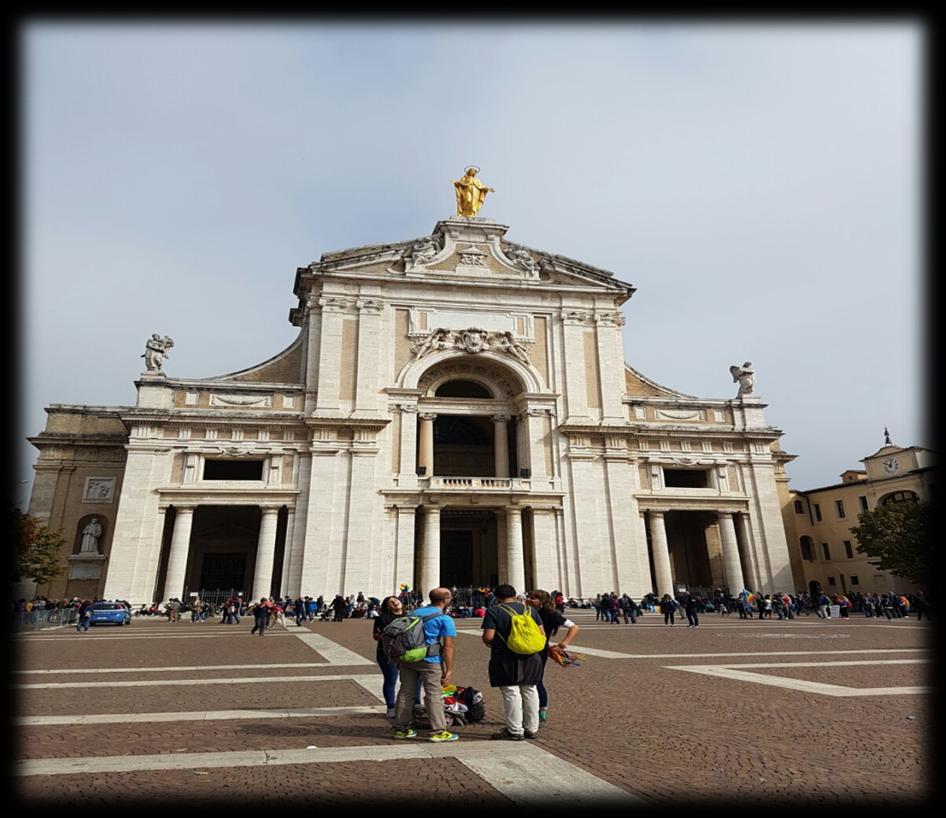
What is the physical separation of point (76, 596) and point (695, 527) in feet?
124

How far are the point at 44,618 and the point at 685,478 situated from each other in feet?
118

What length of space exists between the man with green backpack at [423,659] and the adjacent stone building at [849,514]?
39.7 meters

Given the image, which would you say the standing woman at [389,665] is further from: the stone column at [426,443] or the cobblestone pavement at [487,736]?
the stone column at [426,443]

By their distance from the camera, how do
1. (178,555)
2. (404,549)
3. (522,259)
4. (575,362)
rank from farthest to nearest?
(522,259) < (575,362) < (404,549) < (178,555)

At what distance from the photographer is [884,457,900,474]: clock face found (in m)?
44.1

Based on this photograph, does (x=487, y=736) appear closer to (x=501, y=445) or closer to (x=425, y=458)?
(x=425, y=458)

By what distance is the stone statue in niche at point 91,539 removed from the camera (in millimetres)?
37031

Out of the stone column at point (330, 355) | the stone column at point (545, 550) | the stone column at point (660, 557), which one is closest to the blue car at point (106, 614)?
the stone column at point (330, 355)

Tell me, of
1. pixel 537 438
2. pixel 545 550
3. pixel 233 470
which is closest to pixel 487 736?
pixel 545 550

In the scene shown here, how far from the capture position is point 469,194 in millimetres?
44938

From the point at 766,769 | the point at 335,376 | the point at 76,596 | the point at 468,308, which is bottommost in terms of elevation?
the point at 766,769

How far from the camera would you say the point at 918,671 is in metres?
11.4

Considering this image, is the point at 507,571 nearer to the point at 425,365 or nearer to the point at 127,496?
the point at 425,365

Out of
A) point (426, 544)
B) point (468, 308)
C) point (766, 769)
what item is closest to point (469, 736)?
point (766, 769)
